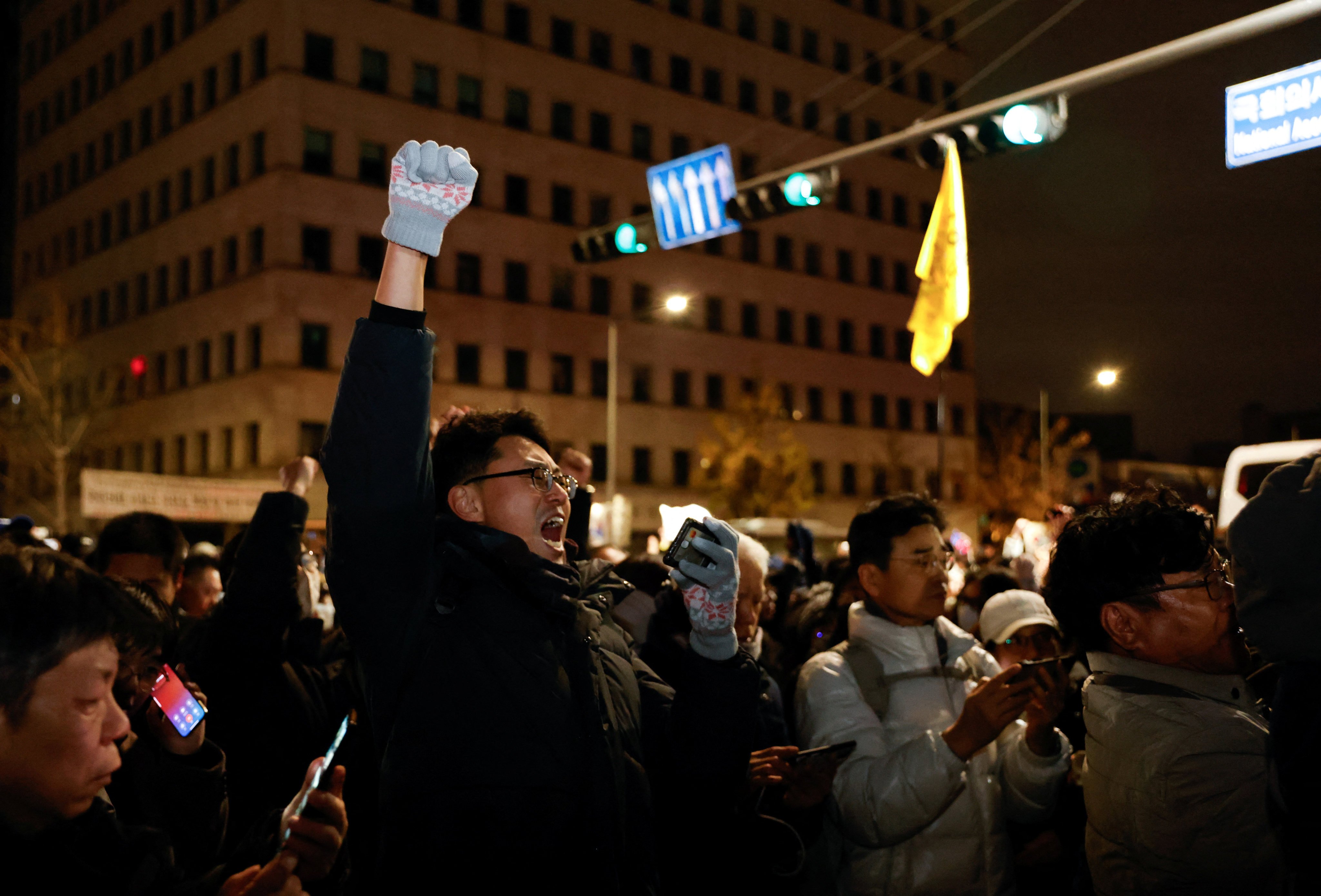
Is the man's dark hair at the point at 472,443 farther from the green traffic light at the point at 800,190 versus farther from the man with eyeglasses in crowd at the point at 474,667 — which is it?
the green traffic light at the point at 800,190

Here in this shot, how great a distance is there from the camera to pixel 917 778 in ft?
11.6

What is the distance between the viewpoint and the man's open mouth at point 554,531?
10.3ft

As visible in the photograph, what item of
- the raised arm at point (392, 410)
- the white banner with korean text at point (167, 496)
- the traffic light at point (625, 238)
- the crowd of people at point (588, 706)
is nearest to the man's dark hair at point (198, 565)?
the crowd of people at point (588, 706)

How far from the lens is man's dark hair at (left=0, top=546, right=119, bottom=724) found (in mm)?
2098

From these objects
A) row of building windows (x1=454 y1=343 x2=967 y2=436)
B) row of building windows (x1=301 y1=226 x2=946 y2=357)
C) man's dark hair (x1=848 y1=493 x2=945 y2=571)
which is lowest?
man's dark hair (x1=848 y1=493 x2=945 y2=571)

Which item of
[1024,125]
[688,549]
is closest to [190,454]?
[1024,125]

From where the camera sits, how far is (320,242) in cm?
3888

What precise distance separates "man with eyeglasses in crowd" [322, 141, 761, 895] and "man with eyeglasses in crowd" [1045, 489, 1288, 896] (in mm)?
1015

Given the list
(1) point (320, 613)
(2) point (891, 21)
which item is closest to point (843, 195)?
(2) point (891, 21)

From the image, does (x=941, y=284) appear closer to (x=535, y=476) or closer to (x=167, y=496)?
(x=535, y=476)

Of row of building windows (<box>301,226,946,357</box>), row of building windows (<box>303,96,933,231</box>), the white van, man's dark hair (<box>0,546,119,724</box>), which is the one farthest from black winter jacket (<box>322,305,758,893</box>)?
row of building windows (<box>303,96,933,231</box>)

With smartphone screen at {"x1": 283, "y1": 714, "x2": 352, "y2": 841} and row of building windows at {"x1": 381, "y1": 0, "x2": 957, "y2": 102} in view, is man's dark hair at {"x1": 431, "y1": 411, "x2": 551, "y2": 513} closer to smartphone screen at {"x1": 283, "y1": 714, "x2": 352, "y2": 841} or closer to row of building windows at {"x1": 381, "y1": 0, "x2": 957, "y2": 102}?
smartphone screen at {"x1": 283, "y1": 714, "x2": 352, "y2": 841}

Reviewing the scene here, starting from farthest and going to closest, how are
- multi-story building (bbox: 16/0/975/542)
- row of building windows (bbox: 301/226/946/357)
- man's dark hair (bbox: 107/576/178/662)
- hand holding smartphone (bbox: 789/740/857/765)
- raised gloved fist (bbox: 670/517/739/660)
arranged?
row of building windows (bbox: 301/226/946/357) < multi-story building (bbox: 16/0/975/542) < hand holding smartphone (bbox: 789/740/857/765) < raised gloved fist (bbox: 670/517/739/660) < man's dark hair (bbox: 107/576/178/662)

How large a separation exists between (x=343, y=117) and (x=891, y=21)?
30030mm
